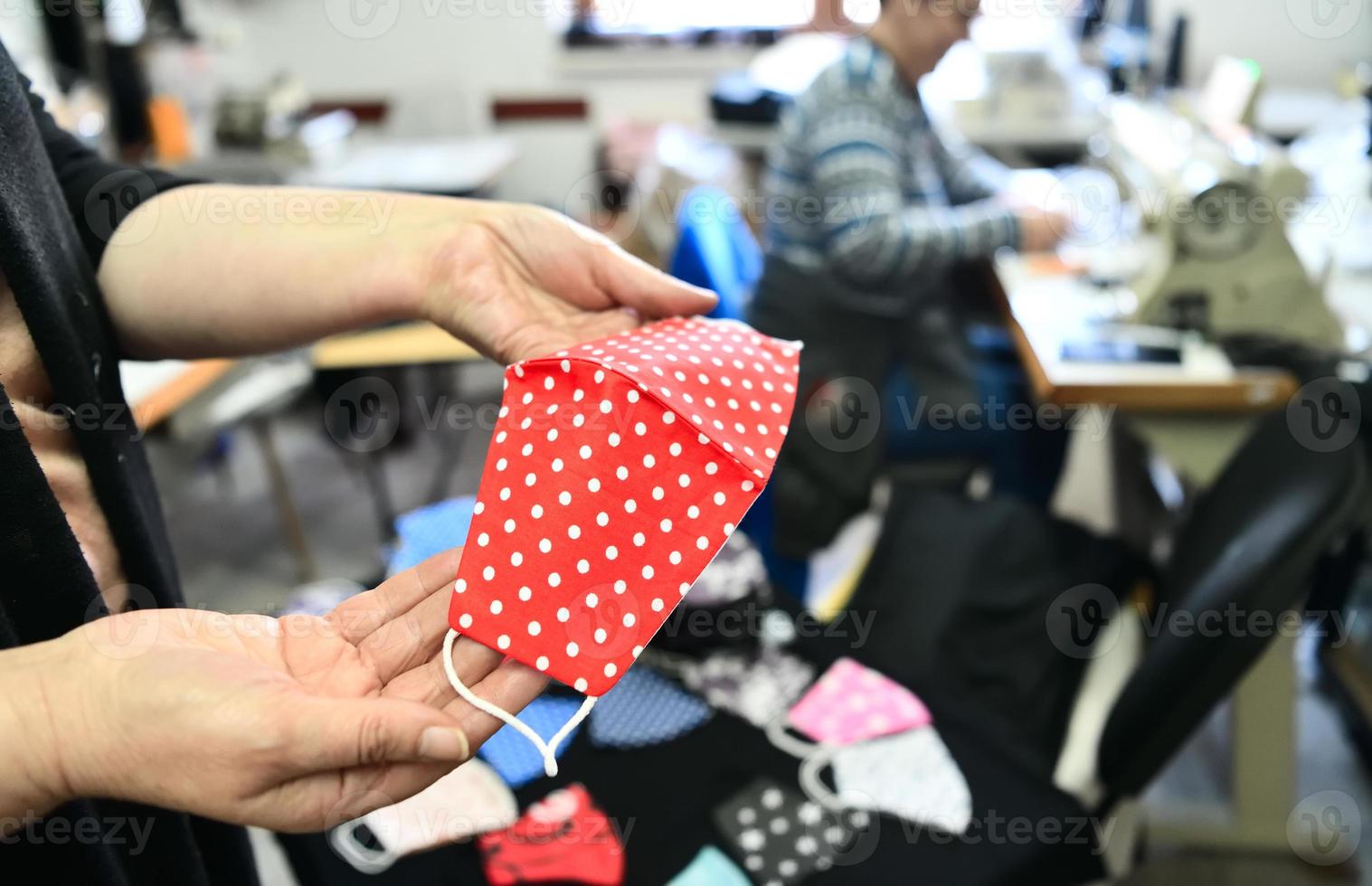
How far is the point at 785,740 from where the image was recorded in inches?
48.6

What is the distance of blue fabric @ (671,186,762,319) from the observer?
6.20ft

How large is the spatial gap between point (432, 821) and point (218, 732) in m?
0.58

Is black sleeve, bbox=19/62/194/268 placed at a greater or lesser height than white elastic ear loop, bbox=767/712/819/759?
greater

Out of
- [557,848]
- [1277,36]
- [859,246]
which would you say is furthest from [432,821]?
[1277,36]

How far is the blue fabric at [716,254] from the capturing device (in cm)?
189

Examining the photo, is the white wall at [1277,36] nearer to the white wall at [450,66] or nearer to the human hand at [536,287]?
the white wall at [450,66]

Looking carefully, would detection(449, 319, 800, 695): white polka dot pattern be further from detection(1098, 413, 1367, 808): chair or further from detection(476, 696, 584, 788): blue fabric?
detection(1098, 413, 1367, 808): chair

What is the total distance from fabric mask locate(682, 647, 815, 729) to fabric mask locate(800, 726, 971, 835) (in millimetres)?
96

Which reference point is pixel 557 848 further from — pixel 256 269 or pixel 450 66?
pixel 450 66

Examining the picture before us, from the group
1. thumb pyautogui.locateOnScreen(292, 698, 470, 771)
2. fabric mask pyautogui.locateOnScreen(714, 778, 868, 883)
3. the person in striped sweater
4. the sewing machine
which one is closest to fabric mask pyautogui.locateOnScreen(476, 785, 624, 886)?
fabric mask pyautogui.locateOnScreen(714, 778, 868, 883)

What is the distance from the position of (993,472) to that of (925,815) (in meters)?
1.49

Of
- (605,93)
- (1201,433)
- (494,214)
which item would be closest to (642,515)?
(494,214)

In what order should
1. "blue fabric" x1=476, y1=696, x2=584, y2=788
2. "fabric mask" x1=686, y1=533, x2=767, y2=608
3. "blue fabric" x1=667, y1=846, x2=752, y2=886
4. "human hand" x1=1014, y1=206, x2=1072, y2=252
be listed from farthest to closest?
"human hand" x1=1014, y1=206, x2=1072, y2=252
"fabric mask" x1=686, y1=533, x2=767, y2=608
"blue fabric" x1=476, y1=696, x2=584, y2=788
"blue fabric" x1=667, y1=846, x2=752, y2=886

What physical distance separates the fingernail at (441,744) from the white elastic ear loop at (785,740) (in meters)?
0.65
